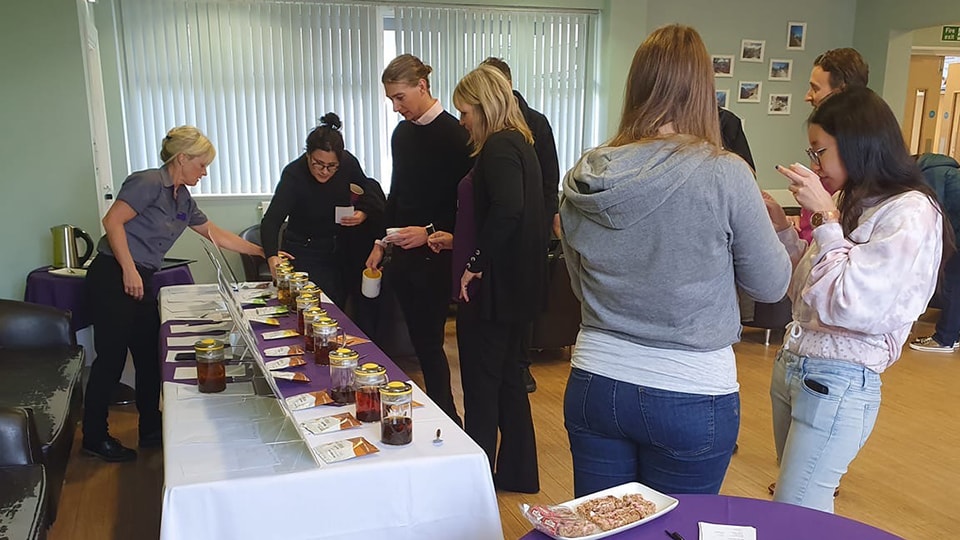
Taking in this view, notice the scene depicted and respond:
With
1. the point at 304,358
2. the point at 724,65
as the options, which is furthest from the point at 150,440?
the point at 724,65

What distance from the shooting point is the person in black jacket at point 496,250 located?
2.20m

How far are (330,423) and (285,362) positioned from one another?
0.46 meters

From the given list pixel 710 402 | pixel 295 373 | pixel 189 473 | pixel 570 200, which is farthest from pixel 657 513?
pixel 295 373

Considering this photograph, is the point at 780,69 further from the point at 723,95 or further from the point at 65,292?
the point at 65,292

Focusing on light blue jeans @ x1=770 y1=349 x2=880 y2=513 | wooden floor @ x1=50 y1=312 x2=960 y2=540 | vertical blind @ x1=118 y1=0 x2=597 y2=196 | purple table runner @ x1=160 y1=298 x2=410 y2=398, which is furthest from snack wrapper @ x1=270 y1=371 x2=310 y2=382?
vertical blind @ x1=118 y1=0 x2=597 y2=196

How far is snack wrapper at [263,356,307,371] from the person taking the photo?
1.92m

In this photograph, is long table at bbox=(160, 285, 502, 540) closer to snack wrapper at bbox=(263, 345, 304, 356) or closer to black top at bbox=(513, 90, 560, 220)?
snack wrapper at bbox=(263, 345, 304, 356)

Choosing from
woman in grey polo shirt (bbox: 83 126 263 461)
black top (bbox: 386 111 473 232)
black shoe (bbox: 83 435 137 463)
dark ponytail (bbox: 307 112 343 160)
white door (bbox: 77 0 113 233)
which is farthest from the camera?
white door (bbox: 77 0 113 233)

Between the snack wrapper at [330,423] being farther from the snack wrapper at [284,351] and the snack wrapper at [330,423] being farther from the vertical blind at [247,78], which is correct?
the vertical blind at [247,78]

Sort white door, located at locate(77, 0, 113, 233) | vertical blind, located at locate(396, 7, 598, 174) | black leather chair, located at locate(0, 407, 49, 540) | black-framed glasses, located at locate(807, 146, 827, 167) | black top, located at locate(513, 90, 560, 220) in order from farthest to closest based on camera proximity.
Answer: vertical blind, located at locate(396, 7, 598, 174), white door, located at locate(77, 0, 113, 233), black top, located at locate(513, 90, 560, 220), black leather chair, located at locate(0, 407, 49, 540), black-framed glasses, located at locate(807, 146, 827, 167)

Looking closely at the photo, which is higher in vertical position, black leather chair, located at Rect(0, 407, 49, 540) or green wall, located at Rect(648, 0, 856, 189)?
green wall, located at Rect(648, 0, 856, 189)

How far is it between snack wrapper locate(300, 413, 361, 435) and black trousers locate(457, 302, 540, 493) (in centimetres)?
83

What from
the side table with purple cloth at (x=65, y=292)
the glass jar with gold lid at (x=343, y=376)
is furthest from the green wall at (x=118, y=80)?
the glass jar with gold lid at (x=343, y=376)

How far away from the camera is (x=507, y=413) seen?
8.32ft
